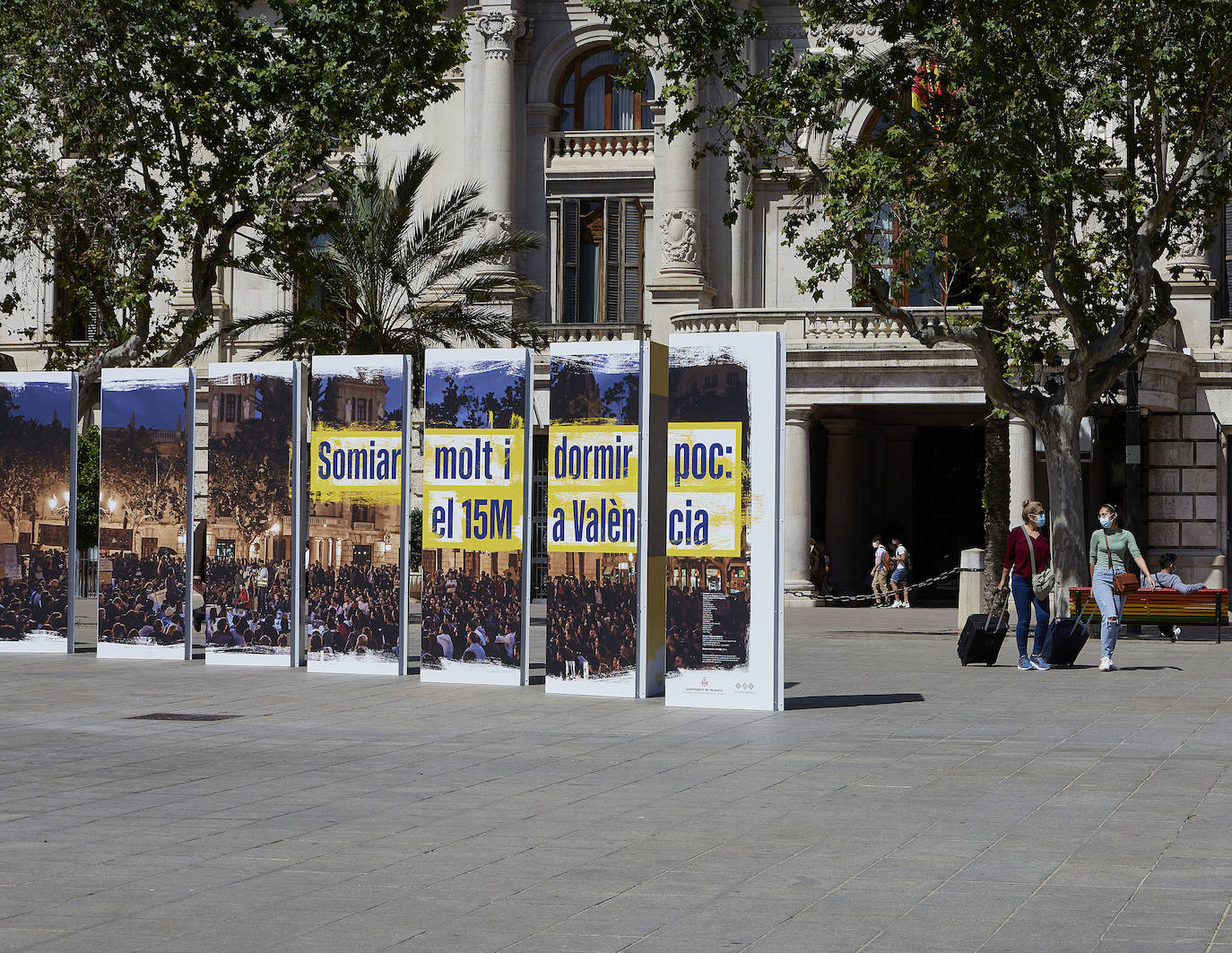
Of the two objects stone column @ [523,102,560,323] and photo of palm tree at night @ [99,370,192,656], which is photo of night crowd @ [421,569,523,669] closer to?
photo of palm tree at night @ [99,370,192,656]

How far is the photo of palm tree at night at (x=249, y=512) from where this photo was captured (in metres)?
17.3

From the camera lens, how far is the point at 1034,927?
617 cm

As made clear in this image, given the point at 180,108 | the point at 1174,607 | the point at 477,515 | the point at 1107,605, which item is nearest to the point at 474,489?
the point at 477,515

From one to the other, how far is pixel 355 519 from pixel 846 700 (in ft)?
17.0

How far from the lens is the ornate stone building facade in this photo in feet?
106

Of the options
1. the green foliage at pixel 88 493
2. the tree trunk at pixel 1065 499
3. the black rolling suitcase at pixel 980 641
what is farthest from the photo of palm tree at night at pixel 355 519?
the green foliage at pixel 88 493

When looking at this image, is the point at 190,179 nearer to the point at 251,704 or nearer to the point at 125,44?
the point at 125,44

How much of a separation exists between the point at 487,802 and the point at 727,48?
621 inches

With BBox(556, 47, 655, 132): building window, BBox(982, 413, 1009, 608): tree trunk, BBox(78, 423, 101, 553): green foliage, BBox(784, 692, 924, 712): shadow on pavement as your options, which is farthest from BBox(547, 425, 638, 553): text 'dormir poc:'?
BBox(556, 47, 655, 132): building window

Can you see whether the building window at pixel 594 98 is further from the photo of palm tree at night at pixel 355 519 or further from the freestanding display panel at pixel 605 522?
the freestanding display panel at pixel 605 522

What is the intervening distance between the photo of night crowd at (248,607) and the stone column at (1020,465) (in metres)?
17.1

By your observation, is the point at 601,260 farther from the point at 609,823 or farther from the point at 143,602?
the point at 609,823

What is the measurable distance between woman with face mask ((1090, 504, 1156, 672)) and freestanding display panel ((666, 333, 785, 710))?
5.50m

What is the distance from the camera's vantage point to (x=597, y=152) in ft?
120
